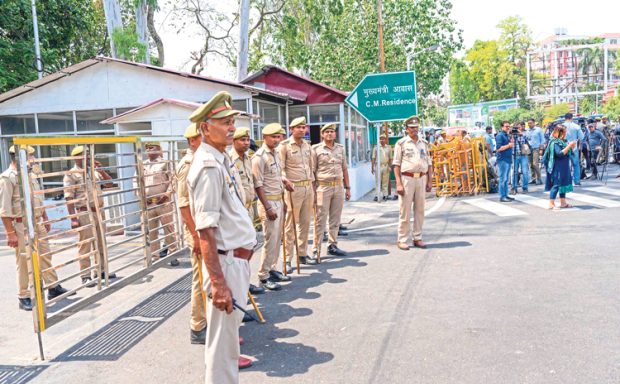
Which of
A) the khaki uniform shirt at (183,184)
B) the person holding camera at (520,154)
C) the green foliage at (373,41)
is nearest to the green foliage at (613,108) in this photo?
the green foliage at (373,41)

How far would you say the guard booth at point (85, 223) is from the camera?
447cm

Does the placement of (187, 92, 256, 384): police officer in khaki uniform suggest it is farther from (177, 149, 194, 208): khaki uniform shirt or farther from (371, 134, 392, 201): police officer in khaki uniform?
(371, 134, 392, 201): police officer in khaki uniform

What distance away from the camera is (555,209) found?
10.8 m

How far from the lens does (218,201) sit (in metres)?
3.21

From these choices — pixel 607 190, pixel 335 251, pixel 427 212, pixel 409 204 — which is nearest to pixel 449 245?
pixel 409 204

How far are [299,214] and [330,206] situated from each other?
0.92 meters

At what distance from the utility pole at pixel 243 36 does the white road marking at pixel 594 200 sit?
1183cm

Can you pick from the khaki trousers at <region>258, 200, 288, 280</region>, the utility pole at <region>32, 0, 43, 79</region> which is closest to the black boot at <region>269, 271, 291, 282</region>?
the khaki trousers at <region>258, 200, 288, 280</region>

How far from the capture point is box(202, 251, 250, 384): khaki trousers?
10.8 ft

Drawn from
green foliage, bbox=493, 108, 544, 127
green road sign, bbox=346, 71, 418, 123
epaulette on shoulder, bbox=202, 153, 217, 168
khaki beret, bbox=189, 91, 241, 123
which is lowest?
epaulette on shoulder, bbox=202, 153, 217, 168

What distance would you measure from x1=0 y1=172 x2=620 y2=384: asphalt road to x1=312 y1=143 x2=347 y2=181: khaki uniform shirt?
124 cm

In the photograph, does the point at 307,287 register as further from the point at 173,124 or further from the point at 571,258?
the point at 173,124

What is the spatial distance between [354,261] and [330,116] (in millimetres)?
10024

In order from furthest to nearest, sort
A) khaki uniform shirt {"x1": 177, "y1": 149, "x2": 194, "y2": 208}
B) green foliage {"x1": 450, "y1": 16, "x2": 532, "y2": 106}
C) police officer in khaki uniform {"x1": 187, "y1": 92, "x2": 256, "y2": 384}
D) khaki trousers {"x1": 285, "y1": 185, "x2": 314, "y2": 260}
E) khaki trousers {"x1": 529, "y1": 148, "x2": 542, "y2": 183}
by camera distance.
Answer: green foliage {"x1": 450, "y1": 16, "x2": 532, "y2": 106}
khaki trousers {"x1": 529, "y1": 148, "x2": 542, "y2": 183}
khaki trousers {"x1": 285, "y1": 185, "x2": 314, "y2": 260}
khaki uniform shirt {"x1": 177, "y1": 149, "x2": 194, "y2": 208}
police officer in khaki uniform {"x1": 187, "y1": 92, "x2": 256, "y2": 384}
